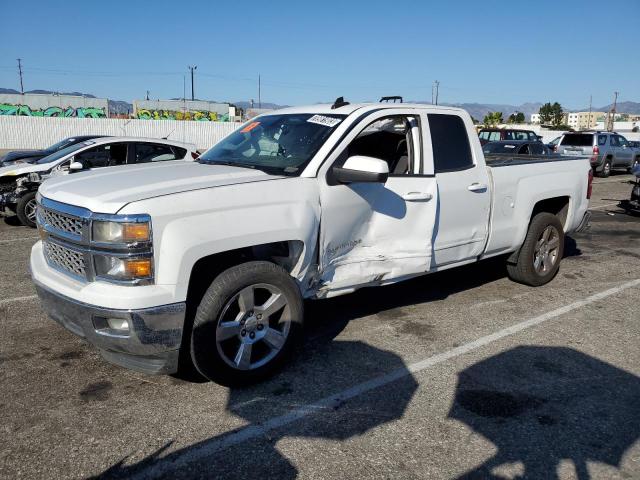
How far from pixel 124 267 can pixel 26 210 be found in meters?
7.53

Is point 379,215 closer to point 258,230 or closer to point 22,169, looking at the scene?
point 258,230

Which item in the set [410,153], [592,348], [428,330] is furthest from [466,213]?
[592,348]

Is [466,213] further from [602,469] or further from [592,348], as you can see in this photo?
[602,469]

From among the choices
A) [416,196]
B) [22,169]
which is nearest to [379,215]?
[416,196]

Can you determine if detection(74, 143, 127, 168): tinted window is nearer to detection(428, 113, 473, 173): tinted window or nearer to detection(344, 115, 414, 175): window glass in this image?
detection(344, 115, 414, 175): window glass

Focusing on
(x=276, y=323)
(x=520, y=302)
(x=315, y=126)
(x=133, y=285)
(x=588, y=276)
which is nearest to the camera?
(x=133, y=285)

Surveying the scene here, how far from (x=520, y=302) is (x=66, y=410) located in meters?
4.42

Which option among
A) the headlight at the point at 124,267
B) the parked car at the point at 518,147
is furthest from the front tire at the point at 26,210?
the parked car at the point at 518,147

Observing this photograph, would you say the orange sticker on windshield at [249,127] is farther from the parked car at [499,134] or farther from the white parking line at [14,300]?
the parked car at [499,134]

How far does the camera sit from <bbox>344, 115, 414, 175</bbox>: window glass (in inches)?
188

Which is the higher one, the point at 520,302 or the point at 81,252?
the point at 81,252

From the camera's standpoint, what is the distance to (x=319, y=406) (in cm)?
354

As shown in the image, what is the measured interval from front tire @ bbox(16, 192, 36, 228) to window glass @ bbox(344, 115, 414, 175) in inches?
277

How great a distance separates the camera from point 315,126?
444 centimetres
